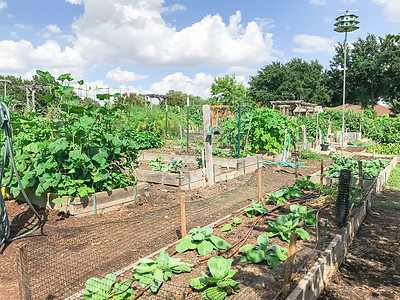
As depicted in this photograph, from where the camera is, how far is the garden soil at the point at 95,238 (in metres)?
3.31

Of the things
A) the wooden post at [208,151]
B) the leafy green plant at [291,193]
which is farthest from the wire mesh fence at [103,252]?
the wooden post at [208,151]

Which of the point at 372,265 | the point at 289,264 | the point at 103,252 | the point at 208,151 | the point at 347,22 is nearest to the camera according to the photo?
the point at 289,264

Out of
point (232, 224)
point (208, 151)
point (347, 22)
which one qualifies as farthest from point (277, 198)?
point (347, 22)

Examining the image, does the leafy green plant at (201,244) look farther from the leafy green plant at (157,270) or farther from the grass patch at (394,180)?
the grass patch at (394,180)

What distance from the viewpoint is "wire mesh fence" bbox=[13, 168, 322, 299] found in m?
3.02

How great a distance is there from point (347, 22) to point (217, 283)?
8686mm

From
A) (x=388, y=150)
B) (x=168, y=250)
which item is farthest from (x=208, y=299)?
(x=388, y=150)

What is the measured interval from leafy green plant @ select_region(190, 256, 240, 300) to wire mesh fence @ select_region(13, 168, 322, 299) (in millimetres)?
95

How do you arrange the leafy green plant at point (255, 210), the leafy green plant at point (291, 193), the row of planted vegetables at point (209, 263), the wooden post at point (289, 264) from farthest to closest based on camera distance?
the leafy green plant at point (291, 193)
the leafy green plant at point (255, 210)
the row of planted vegetables at point (209, 263)
the wooden post at point (289, 264)

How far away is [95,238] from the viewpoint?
4.32m

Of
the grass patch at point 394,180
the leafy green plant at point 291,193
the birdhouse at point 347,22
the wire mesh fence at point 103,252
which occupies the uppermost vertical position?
the birdhouse at point 347,22

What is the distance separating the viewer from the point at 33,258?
12.1 ft

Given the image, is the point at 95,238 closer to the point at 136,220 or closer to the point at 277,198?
the point at 136,220

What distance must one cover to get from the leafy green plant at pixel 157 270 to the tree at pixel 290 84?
40.2 metres
